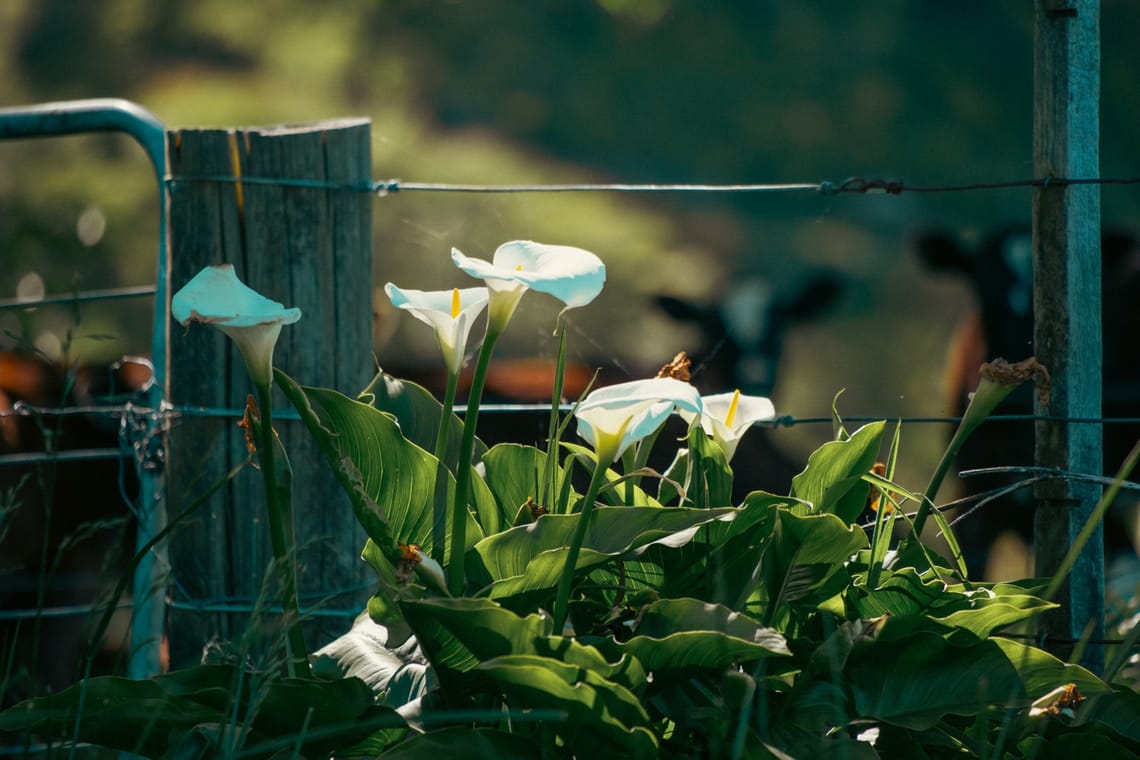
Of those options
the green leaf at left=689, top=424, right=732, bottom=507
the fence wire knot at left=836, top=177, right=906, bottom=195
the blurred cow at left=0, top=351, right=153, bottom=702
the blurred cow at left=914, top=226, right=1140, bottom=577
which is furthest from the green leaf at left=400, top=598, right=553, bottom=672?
the blurred cow at left=914, top=226, right=1140, bottom=577

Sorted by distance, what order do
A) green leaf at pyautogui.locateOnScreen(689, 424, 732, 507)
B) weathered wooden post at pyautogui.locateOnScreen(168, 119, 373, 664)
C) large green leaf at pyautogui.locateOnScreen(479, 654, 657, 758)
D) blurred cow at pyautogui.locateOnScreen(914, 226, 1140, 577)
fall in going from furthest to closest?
Answer: blurred cow at pyautogui.locateOnScreen(914, 226, 1140, 577) < weathered wooden post at pyautogui.locateOnScreen(168, 119, 373, 664) < green leaf at pyautogui.locateOnScreen(689, 424, 732, 507) < large green leaf at pyautogui.locateOnScreen(479, 654, 657, 758)

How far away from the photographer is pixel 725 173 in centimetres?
1321

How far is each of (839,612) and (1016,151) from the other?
1397cm

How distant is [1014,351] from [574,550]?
461 cm

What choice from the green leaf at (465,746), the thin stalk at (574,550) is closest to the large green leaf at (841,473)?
the thin stalk at (574,550)

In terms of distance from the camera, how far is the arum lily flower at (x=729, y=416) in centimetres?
88

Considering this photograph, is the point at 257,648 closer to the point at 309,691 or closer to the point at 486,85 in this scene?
the point at 309,691

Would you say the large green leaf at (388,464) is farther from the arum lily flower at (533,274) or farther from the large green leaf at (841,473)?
the large green leaf at (841,473)

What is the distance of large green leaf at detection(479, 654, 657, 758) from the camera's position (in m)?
0.64

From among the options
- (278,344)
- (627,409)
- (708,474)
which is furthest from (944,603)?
(278,344)

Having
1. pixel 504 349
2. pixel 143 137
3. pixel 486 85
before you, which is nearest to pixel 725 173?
pixel 486 85

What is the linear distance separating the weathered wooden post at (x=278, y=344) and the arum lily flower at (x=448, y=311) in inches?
19.0

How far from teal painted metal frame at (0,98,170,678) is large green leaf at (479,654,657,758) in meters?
0.79

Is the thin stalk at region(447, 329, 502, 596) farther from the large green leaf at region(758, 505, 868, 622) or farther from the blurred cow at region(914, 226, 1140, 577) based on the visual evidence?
the blurred cow at region(914, 226, 1140, 577)
